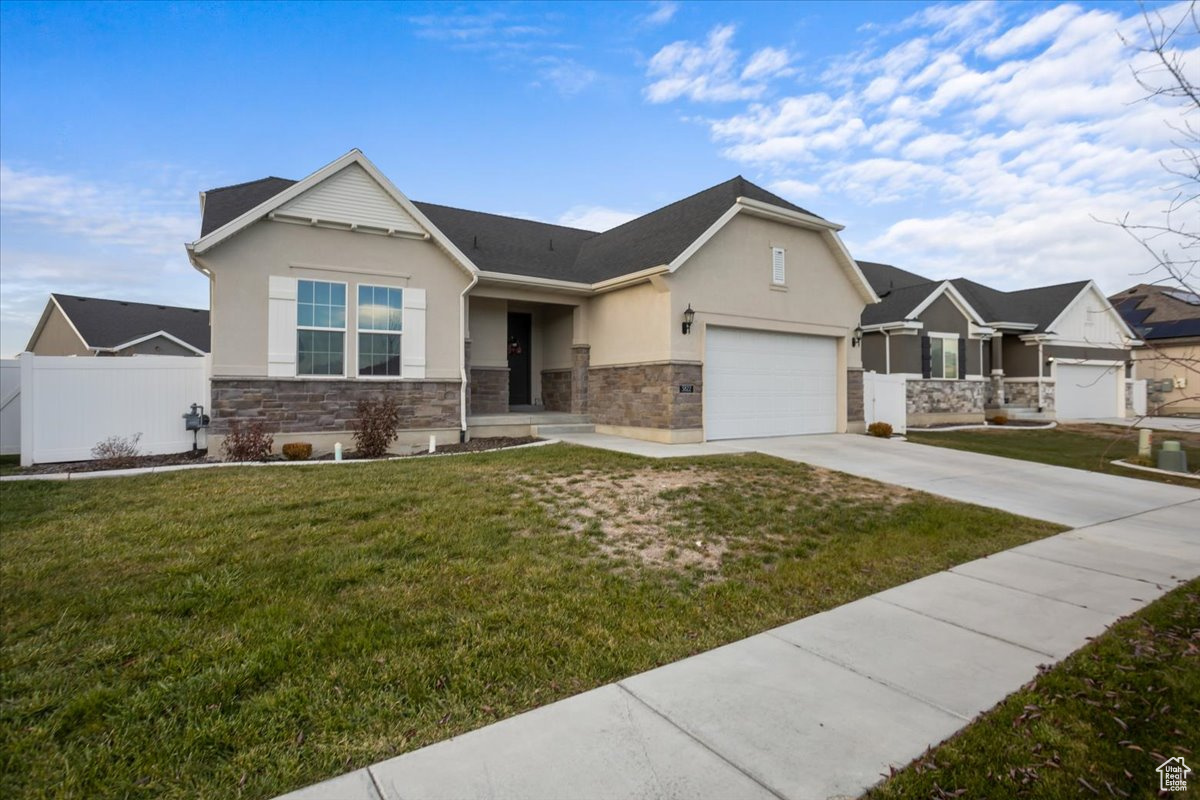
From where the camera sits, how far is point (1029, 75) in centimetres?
617

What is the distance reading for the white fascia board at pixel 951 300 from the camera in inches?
798

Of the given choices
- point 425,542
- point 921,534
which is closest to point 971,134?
point 921,534

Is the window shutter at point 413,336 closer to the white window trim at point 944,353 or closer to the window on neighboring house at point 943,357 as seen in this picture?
the white window trim at point 944,353

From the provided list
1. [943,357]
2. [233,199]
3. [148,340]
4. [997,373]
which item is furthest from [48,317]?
[997,373]

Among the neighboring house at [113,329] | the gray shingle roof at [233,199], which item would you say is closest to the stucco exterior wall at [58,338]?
the neighboring house at [113,329]

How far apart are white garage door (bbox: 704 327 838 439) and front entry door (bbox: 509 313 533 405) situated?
20.7ft

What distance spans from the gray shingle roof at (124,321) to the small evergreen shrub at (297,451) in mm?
19777

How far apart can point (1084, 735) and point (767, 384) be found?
1172 centimetres

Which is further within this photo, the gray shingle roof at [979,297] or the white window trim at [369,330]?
the gray shingle roof at [979,297]

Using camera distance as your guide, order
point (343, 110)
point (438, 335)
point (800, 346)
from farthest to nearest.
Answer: point (800, 346), point (343, 110), point (438, 335)

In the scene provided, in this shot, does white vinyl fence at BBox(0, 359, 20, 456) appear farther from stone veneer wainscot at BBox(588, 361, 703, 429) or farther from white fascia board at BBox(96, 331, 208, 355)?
white fascia board at BBox(96, 331, 208, 355)

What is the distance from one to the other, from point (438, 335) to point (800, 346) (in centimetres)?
924

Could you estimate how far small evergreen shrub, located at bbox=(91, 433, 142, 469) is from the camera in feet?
31.8

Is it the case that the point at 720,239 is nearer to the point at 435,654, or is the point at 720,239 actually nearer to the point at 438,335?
the point at 438,335
